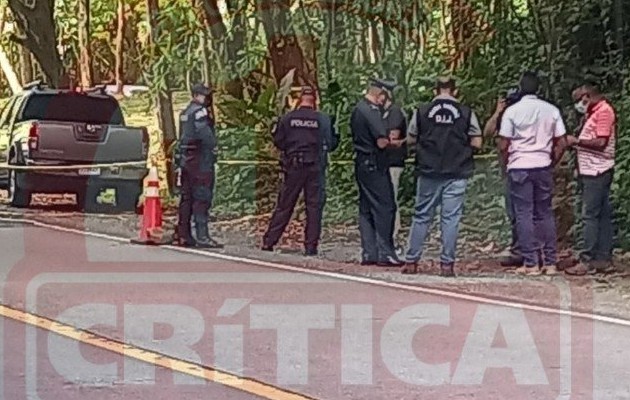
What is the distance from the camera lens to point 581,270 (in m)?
13.2

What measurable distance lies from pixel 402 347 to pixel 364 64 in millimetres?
12920

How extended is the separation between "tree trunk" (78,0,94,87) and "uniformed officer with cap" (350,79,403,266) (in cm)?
2607

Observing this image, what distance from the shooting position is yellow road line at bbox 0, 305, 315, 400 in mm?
8242

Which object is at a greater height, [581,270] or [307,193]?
[307,193]

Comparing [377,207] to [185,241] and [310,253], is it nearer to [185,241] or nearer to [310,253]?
[310,253]

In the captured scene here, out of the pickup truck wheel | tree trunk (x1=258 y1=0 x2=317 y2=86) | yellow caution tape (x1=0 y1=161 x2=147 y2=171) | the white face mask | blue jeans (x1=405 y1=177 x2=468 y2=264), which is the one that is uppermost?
tree trunk (x1=258 y1=0 x2=317 y2=86)

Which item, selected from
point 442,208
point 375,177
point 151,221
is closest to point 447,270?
point 442,208

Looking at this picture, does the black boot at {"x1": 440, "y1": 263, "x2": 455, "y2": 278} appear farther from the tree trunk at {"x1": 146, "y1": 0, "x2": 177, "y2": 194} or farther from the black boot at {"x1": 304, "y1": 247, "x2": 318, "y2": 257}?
the tree trunk at {"x1": 146, "y1": 0, "x2": 177, "y2": 194}

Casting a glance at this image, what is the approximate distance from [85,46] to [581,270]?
111ft

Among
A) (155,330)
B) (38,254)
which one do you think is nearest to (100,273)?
(38,254)

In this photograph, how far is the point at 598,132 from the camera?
12.9 meters

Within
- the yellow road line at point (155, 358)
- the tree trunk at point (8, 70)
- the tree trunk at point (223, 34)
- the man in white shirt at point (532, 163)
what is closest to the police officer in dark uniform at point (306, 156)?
the man in white shirt at point (532, 163)

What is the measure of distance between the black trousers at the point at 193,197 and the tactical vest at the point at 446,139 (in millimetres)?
3633

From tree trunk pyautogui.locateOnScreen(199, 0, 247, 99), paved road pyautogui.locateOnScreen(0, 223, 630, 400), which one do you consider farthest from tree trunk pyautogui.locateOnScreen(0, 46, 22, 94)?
paved road pyautogui.locateOnScreen(0, 223, 630, 400)
